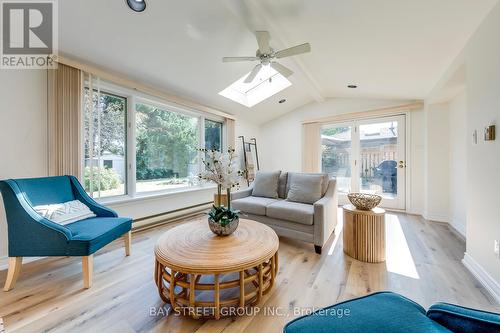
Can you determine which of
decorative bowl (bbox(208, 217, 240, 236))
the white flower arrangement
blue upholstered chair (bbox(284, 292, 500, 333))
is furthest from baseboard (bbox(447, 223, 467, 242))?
the white flower arrangement

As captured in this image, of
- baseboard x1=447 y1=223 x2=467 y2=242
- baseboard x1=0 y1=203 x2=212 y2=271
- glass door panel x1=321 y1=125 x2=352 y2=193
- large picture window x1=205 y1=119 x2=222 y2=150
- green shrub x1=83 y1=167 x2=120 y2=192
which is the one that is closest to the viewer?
green shrub x1=83 y1=167 x2=120 y2=192

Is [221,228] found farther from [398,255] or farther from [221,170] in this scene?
[398,255]

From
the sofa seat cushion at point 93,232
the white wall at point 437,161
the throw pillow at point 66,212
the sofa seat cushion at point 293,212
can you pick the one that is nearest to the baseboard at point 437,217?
the white wall at point 437,161

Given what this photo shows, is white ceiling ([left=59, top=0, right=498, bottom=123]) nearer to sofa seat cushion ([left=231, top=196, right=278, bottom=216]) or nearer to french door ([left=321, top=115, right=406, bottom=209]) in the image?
french door ([left=321, top=115, right=406, bottom=209])

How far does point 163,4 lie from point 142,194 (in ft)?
8.55

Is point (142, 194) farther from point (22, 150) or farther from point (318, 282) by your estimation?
point (318, 282)

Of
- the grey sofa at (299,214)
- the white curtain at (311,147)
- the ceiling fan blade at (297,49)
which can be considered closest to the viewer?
the ceiling fan blade at (297,49)

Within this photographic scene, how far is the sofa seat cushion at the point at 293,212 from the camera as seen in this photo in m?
2.43

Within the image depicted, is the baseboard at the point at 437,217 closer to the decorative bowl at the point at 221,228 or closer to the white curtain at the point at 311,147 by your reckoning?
the white curtain at the point at 311,147

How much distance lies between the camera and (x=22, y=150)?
2180 millimetres

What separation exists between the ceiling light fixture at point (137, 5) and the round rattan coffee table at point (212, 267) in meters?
2.21

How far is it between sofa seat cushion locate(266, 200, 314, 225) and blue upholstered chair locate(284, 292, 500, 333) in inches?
59.8

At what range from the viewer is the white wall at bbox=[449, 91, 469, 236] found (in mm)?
3004

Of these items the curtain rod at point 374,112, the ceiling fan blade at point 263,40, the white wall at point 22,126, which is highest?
the ceiling fan blade at point 263,40
